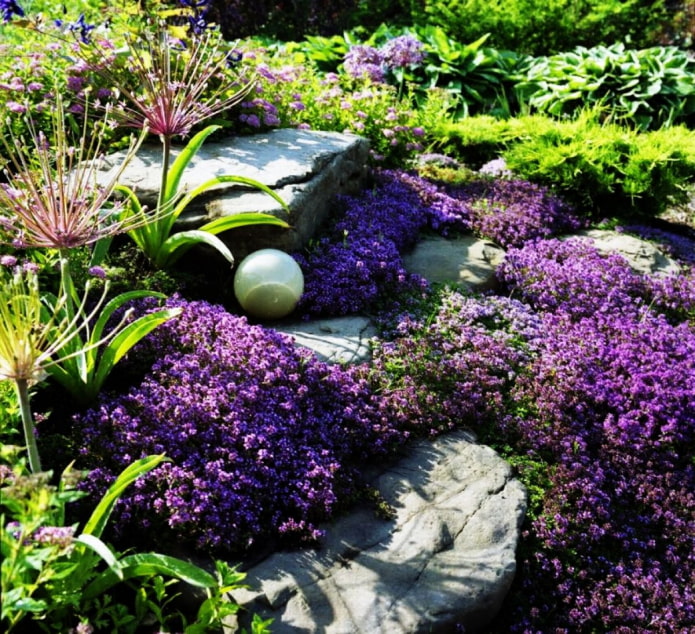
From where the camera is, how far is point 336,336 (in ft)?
15.1

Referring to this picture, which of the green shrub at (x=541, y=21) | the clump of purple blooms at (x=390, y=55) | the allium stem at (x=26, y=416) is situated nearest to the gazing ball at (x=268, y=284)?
the allium stem at (x=26, y=416)

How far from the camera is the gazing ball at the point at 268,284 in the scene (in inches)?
179

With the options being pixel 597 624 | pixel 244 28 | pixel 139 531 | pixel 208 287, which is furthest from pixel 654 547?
pixel 244 28

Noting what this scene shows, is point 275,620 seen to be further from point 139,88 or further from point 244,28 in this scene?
point 244,28

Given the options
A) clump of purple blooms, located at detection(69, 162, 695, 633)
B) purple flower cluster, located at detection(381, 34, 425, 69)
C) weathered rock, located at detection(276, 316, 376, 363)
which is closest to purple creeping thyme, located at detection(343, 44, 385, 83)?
purple flower cluster, located at detection(381, 34, 425, 69)

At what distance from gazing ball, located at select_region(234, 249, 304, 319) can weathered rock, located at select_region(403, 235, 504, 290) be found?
46.8 inches

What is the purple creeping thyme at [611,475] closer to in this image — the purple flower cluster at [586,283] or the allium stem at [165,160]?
the purple flower cluster at [586,283]

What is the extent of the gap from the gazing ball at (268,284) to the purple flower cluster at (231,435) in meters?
0.41

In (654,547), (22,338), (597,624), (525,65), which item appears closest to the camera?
(22,338)

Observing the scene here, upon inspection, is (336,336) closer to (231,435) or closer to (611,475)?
(231,435)

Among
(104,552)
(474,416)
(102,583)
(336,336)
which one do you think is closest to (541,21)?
(336,336)

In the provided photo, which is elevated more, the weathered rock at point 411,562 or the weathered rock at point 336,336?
the weathered rock at point 336,336

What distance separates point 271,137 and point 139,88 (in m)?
1.08

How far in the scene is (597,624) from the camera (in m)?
3.35
